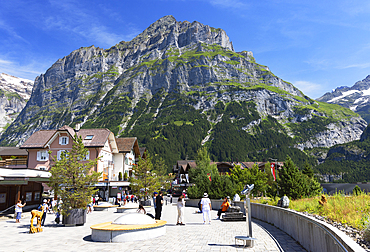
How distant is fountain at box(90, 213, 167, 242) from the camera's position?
10904mm

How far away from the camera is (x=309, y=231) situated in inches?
329

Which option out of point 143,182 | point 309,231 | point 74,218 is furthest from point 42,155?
point 309,231

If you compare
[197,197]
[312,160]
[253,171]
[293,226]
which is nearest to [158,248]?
[293,226]

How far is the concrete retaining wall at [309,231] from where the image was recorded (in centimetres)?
487

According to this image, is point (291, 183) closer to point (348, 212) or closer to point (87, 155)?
point (348, 212)

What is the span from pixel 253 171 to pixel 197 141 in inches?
4770

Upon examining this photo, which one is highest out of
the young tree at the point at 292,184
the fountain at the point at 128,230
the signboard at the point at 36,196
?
the young tree at the point at 292,184

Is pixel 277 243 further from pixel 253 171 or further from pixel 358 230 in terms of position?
pixel 253 171

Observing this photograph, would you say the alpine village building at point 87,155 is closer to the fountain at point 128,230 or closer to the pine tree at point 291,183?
the fountain at point 128,230

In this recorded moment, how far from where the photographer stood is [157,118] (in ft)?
639

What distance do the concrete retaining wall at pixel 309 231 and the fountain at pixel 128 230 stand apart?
5738 millimetres

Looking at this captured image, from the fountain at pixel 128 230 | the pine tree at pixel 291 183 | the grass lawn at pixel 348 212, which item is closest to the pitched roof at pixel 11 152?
the pine tree at pixel 291 183

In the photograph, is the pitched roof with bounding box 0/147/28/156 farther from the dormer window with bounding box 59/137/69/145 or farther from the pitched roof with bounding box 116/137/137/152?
the pitched roof with bounding box 116/137/137/152

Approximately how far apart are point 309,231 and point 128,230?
22.3 feet
